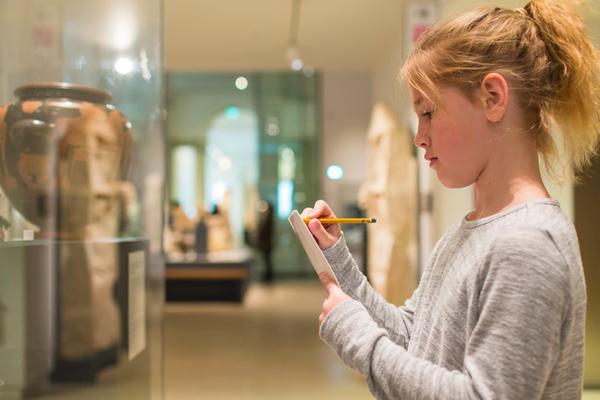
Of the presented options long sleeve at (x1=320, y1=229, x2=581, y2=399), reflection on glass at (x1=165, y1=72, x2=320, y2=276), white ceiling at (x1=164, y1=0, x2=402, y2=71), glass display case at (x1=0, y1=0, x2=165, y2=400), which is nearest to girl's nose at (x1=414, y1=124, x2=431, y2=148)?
long sleeve at (x1=320, y1=229, x2=581, y2=399)

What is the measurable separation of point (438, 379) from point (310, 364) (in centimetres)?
362

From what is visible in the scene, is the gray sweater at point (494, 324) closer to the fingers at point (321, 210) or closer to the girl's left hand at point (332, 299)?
the girl's left hand at point (332, 299)

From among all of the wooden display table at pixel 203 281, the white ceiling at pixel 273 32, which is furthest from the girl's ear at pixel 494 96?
the wooden display table at pixel 203 281

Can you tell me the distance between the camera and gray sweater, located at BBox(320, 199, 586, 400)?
2.56ft

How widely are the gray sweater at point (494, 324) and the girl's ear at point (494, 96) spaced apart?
0.14 meters

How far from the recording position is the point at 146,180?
272cm

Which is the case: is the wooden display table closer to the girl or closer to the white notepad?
the white notepad

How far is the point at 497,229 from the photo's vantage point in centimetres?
89

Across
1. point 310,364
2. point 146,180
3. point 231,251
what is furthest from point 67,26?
point 231,251

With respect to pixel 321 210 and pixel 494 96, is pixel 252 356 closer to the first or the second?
pixel 321 210

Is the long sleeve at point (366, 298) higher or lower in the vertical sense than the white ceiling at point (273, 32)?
lower

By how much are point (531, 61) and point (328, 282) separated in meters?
0.48

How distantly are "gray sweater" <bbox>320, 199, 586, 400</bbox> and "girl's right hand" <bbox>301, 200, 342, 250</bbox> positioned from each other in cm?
22

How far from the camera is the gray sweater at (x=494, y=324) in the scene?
0.78 metres
